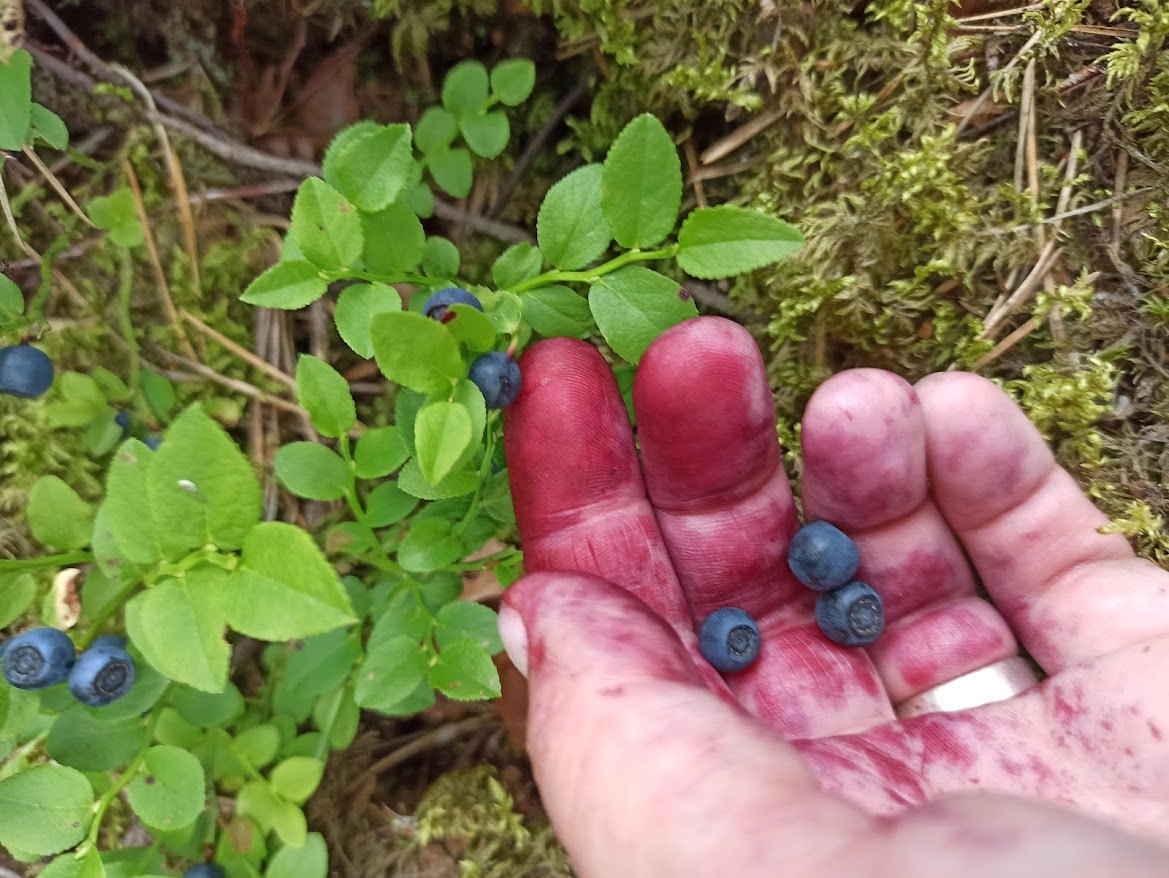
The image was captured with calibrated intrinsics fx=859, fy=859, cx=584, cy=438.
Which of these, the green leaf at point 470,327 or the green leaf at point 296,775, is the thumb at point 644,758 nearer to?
the green leaf at point 470,327

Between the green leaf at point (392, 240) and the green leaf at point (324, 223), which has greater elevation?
the green leaf at point (324, 223)

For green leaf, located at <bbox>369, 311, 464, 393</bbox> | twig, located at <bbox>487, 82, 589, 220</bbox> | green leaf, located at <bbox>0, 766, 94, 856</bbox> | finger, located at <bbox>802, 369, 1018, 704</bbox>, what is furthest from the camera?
twig, located at <bbox>487, 82, 589, 220</bbox>

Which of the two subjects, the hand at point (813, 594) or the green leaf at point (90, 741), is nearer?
the hand at point (813, 594)

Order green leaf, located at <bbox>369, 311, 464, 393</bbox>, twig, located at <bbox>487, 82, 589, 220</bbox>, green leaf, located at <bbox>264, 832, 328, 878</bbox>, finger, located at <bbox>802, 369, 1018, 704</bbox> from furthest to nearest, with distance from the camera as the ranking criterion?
twig, located at <bbox>487, 82, 589, 220</bbox>, green leaf, located at <bbox>264, 832, 328, 878</bbox>, finger, located at <bbox>802, 369, 1018, 704</bbox>, green leaf, located at <bbox>369, 311, 464, 393</bbox>

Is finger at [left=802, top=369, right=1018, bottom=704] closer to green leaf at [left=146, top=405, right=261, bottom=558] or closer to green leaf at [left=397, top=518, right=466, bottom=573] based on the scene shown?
green leaf at [left=397, top=518, right=466, bottom=573]

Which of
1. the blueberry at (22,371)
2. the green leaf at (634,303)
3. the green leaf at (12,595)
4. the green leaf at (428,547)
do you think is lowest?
the green leaf at (428,547)

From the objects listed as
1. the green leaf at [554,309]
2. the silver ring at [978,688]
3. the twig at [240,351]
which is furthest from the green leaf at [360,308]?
the silver ring at [978,688]

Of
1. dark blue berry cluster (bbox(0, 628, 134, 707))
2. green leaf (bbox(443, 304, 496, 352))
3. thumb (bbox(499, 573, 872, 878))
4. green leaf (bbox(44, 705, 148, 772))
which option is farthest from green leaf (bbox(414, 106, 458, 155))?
green leaf (bbox(44, 705, 148, 772))
